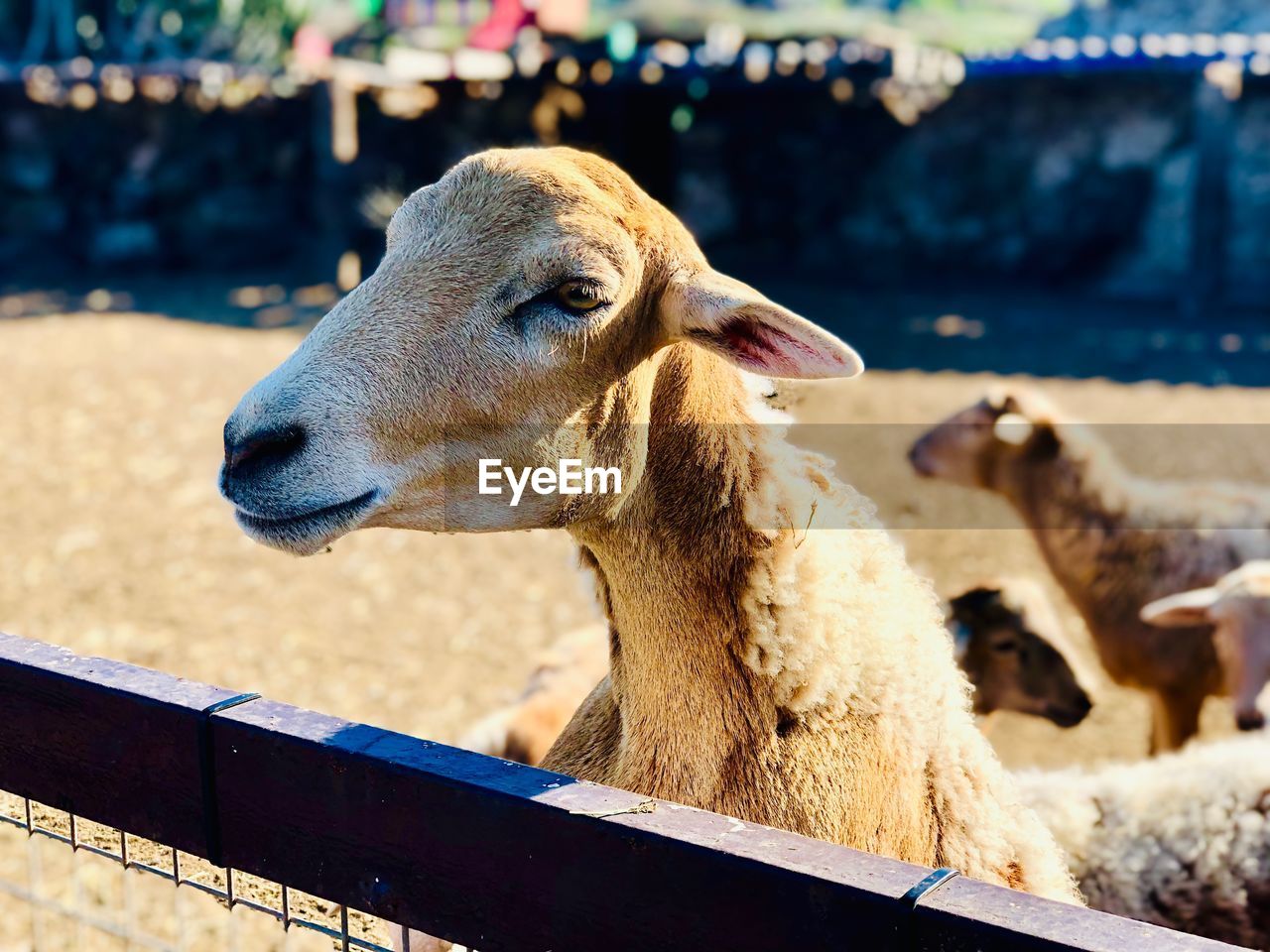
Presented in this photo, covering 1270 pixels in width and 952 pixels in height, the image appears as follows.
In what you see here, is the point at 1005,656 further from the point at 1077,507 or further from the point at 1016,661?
the point at 1077,507

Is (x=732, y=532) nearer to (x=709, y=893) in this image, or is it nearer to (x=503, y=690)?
(x=709, y=893)

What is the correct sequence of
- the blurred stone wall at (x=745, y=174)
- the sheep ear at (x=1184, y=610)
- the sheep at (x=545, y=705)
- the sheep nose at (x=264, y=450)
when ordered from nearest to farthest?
1. the sheep nose at (x=264, y=450)
2. the sheep at (x=545, y=705)
3. the sheep ear at (x=1184, y=610)
4. the blurred stone wall at (x=745, y=174)

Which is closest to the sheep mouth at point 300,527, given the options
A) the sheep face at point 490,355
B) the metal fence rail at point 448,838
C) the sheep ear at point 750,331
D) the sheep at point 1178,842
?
the sheep face at point 490,355

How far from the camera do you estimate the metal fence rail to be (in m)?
1.38

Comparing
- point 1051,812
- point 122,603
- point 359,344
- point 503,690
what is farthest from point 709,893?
point 122,603

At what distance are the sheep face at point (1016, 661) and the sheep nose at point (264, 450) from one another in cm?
313

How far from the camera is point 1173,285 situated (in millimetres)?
14742

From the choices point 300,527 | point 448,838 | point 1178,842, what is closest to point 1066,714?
point 1178,842

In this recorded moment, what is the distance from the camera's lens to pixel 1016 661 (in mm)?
4848

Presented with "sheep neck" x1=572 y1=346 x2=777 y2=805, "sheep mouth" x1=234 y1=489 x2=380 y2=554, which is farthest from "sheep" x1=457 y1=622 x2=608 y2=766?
"sheep mouth" x1=234 y1=489 x2=380 y2=554

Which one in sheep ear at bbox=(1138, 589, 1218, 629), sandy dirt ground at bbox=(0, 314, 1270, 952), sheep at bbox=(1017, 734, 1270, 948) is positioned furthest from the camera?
sandy dirt ground at bbox=(0, 314, 1270, 952)

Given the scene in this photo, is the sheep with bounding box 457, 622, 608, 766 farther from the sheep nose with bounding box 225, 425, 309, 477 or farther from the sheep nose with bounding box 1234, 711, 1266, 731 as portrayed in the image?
the sheep nose with bounding box 1234, 711, 1266, 731

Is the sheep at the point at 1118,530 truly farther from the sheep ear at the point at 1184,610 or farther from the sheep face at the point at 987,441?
the sheep ear at the point at 1184,610

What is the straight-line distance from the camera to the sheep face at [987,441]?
19.9 ft
